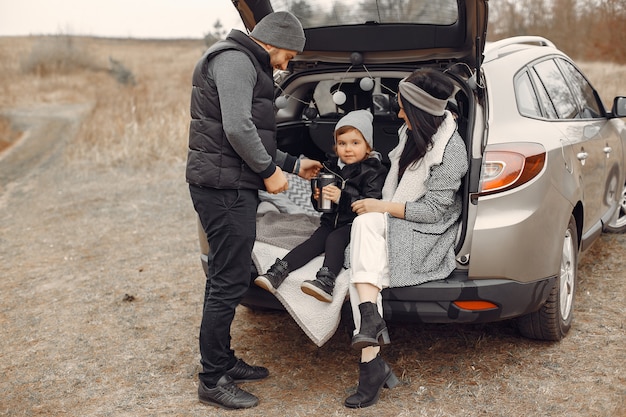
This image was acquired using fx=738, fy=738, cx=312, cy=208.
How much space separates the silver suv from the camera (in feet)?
11.1

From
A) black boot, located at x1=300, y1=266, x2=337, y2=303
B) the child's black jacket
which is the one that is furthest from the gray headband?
black boot, located at x1=300, y1=266, x2=337, y2=303

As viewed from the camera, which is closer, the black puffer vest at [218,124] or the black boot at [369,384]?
the black puffer vest at [218,124]

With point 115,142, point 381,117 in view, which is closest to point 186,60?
point 115,142

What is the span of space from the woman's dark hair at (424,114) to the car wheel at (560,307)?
2.94 feet

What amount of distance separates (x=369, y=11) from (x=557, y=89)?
134 cm

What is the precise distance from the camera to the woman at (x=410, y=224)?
3.38 meters

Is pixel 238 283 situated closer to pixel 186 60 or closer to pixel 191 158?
pixel 191 158

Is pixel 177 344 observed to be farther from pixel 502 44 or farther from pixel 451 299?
pixel 502 44

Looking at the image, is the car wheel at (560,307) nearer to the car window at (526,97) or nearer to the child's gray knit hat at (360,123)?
the car window at (526,97)

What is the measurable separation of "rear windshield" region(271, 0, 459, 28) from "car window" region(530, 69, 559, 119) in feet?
2.21

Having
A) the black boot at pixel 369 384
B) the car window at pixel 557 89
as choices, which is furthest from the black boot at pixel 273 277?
the car window at pixel 557 89

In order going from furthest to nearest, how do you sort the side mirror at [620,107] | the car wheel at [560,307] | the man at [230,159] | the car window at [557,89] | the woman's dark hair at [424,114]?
the side mirror at [620,107], the car window at [557,89], the car wheel at [560,307], the woman's dark hair at [424,114], the man at [230,159]

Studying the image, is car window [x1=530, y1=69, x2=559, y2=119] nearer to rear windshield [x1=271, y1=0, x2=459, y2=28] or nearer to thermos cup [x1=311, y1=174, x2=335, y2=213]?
rear windshield [x1=271, y1=0, x2=459, y2=28]

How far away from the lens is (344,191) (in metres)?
3.89
